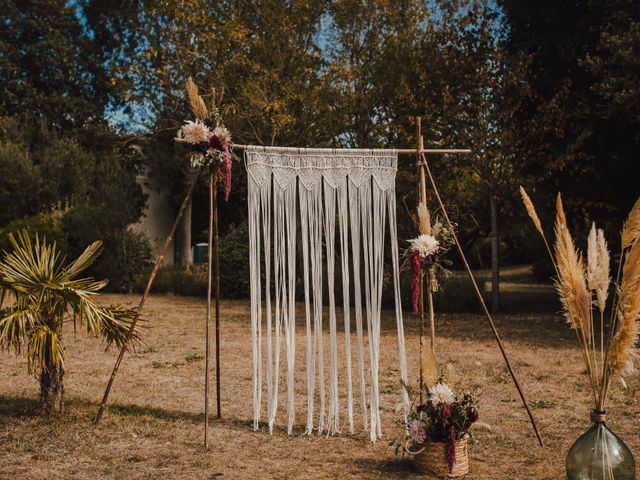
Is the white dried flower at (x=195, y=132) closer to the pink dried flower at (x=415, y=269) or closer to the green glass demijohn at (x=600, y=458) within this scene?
the pink dried flower at (x=415, y=269)

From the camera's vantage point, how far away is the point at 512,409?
6918 millimetres

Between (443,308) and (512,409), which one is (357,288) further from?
(443,308)

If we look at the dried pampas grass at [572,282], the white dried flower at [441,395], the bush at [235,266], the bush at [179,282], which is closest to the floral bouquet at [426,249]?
the white dried flower at [441,395]

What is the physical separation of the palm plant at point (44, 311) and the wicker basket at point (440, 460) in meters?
2.81

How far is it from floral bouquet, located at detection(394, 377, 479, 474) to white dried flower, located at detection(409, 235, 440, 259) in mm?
1031

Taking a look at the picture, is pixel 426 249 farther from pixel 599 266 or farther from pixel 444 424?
pixel 599 266

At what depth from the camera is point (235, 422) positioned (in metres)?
6.43

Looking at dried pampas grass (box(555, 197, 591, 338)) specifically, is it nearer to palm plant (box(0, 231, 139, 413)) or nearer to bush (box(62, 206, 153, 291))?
palm plant (box(0, 231, 139, 413))

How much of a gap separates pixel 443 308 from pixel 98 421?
10203mm

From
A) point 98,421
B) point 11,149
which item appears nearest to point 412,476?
point 98,421

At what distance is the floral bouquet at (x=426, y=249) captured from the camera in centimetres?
550

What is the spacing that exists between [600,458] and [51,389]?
15.1ft

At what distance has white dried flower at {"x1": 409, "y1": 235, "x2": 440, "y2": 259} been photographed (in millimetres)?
5500

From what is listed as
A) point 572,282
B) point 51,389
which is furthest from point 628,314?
point 51,389
